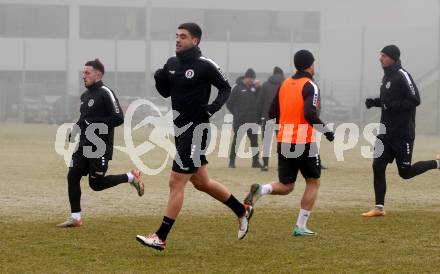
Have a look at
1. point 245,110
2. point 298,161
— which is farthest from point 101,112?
point 245,110

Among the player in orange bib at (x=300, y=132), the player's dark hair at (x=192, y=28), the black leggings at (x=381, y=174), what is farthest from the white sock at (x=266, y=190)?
the black leggings at (x=381, y=174)

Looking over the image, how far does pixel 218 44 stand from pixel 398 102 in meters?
43.2

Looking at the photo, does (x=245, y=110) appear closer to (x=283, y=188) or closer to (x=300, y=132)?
(x=283, y=188)

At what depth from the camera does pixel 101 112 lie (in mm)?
11156

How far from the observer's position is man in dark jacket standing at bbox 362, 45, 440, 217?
11.9m

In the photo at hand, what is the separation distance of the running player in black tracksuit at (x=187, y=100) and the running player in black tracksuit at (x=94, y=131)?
186 cm

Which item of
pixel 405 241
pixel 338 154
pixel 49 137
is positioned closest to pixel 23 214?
pixel 405 241

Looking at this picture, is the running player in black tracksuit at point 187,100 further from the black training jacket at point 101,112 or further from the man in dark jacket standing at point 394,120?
the man in dark jacket standing at point 394,120

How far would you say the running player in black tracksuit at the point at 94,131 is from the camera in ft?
36.2

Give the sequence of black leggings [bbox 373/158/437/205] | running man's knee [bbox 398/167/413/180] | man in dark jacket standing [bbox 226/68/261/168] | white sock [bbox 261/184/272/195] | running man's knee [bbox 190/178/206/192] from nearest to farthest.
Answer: running man's knee [bbox 190/178/206/192]
white sock [bbox 261/184/272/195]
black leggings [bbox 373/158/437/205]
running man's knee [bbox 398/167/413/180]
man in dark jacket standing [bbox 226/68/261/168]

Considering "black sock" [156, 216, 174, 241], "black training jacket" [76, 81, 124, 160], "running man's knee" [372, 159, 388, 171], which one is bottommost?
"black sock" [156, 216, 174, 241]

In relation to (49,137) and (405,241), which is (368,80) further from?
(405,241)

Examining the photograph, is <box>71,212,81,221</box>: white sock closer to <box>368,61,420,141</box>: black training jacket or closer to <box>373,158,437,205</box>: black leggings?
<box>373,158,437,205</box>: black leggings

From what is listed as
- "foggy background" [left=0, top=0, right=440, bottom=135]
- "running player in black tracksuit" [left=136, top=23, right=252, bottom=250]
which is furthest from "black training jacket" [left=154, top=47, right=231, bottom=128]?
"foggy background" [left=0, top=0, right=440, bottom=135]
